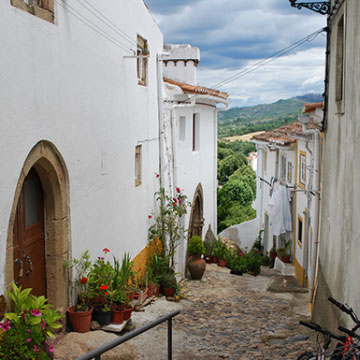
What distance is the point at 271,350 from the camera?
7695 millimetres

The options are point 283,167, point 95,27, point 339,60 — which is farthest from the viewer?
point 283,167

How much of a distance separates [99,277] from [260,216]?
18.1 meters

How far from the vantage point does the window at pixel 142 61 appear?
10852mm

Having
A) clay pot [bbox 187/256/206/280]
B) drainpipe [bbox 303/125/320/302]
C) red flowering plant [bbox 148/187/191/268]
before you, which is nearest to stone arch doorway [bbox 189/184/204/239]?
clay pot [bbox 187/256/206/280]

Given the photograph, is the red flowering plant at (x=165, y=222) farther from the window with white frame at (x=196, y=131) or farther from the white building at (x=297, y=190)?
the window with white frame at (x=196, y=131)

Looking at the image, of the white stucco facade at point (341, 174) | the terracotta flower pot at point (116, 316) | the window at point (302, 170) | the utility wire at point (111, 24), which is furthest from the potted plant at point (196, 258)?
the terracotta flower pot at point (116, 316)

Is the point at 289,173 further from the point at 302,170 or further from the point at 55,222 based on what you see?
the point at 55,222

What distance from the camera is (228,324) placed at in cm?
966

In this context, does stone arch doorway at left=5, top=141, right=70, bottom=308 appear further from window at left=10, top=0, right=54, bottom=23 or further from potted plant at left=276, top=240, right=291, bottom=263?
potted plant at left=276, top=240, right=291, bottom=263

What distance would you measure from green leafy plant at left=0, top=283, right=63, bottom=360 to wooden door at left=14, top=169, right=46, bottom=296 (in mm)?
834

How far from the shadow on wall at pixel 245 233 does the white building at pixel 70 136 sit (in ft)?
44.9

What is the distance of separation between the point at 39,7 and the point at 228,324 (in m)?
6.71

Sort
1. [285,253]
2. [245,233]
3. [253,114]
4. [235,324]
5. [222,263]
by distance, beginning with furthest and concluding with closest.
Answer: [253,114] < [245,233] < [285,253] < [222,263] < [235,324]

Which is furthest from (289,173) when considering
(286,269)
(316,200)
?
(316,200)
